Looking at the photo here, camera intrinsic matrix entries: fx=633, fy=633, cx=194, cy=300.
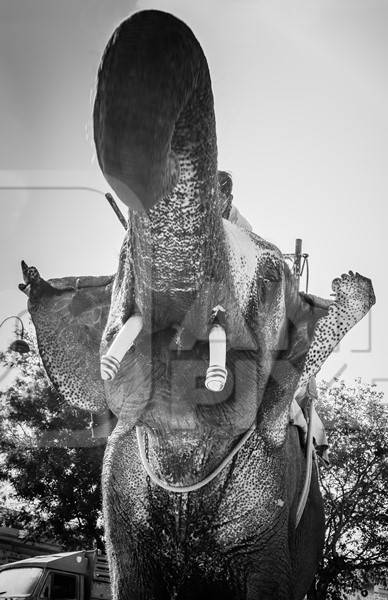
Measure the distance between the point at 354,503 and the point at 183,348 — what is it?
16.1m

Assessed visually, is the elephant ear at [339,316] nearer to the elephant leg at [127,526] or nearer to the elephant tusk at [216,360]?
the elephant leg at [127,526]

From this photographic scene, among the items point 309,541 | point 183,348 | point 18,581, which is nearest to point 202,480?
point 183,348

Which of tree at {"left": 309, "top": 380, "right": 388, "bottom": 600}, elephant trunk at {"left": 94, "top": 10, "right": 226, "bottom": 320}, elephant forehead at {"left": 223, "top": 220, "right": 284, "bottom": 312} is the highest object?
tree at {"left": 309, "top": 380, "right": 388, "bottom": 600}

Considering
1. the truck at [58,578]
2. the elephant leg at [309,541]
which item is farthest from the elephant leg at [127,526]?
the truck at [58,578]

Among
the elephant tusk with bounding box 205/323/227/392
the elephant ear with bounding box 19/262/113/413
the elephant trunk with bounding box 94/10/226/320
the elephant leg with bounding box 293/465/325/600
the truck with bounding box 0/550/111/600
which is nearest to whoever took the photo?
the elephant trunk with bounding box 94/10/226/320

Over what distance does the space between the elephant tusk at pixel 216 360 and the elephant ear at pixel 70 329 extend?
0.91 metres

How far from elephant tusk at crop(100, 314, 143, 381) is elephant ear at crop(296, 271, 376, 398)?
46.5 inches

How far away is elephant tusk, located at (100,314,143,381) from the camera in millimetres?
1882

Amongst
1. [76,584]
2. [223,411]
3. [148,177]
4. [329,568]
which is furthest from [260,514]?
[329,568]

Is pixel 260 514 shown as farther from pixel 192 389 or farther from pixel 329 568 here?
pixel 329 568

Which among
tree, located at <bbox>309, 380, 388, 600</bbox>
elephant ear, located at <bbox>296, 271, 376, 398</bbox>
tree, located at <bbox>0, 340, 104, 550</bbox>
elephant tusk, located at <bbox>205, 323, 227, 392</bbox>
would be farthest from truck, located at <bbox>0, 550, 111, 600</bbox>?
elephant tusk, located at <bbox>205, 323, 227, 392</bbox>

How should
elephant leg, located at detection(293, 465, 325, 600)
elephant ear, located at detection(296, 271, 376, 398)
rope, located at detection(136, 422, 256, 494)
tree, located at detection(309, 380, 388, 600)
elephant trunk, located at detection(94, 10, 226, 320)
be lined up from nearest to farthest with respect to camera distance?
1. elephant trunk, located at detection(94, 10, 226, 320)
2. rope, located at detection(136, 422, 256, 494)
3. elephant ear, located at detection(296, 271, 376, 398)
4. elephant leg, located at detection(293, 465, 325, 600)
5. tree, located at detection(309, 380, 388, 600)

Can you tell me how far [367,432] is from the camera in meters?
17.8

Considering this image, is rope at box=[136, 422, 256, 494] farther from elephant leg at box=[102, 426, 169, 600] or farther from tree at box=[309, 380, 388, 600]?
tree at box=[309, 380, 388, 600]
